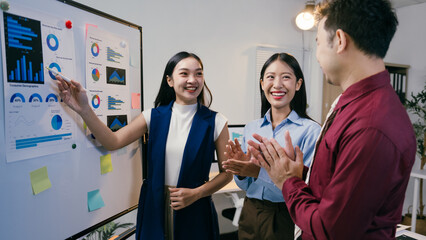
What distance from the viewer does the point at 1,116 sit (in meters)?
0.90

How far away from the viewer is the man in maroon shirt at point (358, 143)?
2.20 feet

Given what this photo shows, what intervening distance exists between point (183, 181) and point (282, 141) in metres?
0.56

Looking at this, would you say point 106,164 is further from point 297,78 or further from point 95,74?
point 297,78

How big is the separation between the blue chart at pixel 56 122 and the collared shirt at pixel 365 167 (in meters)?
0.96

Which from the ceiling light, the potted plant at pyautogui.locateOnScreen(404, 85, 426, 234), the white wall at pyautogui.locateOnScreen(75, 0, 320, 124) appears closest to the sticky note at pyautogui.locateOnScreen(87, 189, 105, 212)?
the white wall at pyautogui.locateOnScreen(75, 0, 320, 124)

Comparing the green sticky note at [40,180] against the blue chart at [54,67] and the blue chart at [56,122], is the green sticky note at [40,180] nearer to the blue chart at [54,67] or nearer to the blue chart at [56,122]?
the blue chart at [56,122]

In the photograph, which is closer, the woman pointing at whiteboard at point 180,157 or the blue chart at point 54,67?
the blue chart at point 54,67

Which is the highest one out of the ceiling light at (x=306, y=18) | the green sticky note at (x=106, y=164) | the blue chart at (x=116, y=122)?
the ceiling light at (x=306, y=18)

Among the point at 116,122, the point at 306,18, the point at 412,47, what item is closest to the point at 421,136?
the point at 412,47

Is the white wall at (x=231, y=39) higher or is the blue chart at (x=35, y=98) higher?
the white wall at (x=231, y=39)

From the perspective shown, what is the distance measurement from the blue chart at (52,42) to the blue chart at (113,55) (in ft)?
0.94

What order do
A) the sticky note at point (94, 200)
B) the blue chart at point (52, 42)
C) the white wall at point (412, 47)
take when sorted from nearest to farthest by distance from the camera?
the blue chart at point (52, 42)
the sticky note at point (94, 200)
the white wall at point (412, 47)

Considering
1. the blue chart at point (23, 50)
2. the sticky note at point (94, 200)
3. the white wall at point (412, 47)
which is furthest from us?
the white wall at point (412, 47)

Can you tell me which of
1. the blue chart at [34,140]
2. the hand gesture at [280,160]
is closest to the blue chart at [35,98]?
the blue chart at [34,140]
